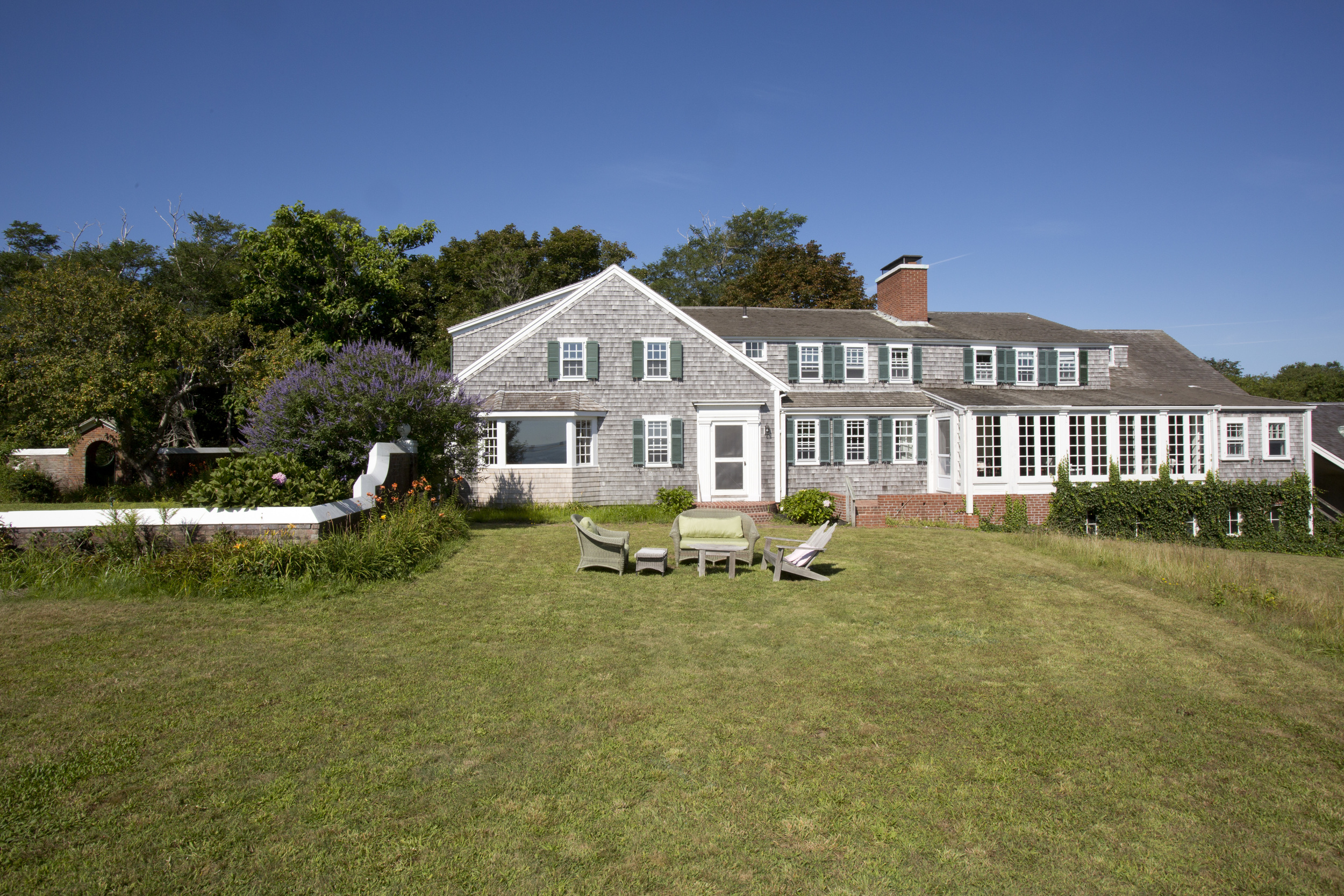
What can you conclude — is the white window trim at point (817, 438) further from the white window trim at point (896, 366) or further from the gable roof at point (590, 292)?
the white window trim at point (896, 366)

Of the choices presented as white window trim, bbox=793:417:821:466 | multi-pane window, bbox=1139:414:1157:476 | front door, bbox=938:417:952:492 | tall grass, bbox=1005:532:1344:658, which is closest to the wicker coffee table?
tall grass, bbox=1005:532:1344:658

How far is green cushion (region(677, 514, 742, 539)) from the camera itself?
39.4ft

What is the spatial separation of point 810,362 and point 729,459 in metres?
5.58

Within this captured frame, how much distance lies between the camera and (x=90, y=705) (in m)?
5.25

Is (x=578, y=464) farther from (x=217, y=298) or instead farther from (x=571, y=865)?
(x=217, y=298)

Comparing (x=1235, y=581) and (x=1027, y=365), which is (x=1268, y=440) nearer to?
(x=1027, y=365)

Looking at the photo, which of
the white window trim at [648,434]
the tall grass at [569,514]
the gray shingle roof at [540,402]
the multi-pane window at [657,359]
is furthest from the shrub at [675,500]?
the multi-pane window at [657,359]

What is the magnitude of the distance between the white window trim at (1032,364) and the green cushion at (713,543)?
736 inches

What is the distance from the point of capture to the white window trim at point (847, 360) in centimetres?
2536

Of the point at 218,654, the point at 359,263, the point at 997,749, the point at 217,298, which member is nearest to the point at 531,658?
the point at 218,654

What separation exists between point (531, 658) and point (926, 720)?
3342 millimetres

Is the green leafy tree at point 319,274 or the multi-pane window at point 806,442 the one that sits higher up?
the green leafy tree at point 319,274

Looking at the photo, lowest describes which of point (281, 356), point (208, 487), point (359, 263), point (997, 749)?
point (997, 749)

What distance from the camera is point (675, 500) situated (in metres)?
19.7
